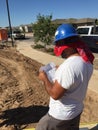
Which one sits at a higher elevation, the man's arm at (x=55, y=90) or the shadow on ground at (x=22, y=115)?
the man's arm at (x=55, y=90)

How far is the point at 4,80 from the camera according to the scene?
995 cm

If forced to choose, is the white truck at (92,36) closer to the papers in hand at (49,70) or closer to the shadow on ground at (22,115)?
the shadow on ground at (22,115)

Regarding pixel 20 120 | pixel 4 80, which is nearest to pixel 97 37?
pixel 4 80

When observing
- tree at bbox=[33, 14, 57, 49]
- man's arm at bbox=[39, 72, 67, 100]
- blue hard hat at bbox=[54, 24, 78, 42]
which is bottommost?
tree at bbox=[33, 14, 57, 49]

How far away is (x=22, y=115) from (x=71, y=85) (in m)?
3.80

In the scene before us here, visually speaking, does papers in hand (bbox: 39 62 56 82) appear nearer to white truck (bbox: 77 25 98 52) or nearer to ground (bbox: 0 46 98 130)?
ground (bbox: 0 46 98 130)

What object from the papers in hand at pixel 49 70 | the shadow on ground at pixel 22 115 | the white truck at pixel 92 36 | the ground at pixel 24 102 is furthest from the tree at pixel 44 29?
the papers in hand at pixel 49 70

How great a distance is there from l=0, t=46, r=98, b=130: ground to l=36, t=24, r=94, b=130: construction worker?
291 cm

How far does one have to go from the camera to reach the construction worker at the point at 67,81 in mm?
2646

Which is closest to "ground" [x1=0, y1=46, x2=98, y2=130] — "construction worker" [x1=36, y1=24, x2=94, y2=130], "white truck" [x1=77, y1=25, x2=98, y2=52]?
"construction worker" [x1=36, y1=24, x2=94, y2=130]

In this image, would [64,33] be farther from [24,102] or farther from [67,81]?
[24,102]

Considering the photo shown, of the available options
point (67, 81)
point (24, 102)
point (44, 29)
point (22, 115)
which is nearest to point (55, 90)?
point (67, 81)

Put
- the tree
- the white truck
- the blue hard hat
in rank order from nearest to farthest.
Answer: the blue hard hat → the white truck → the tree

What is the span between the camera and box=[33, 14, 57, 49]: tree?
71.3ft
